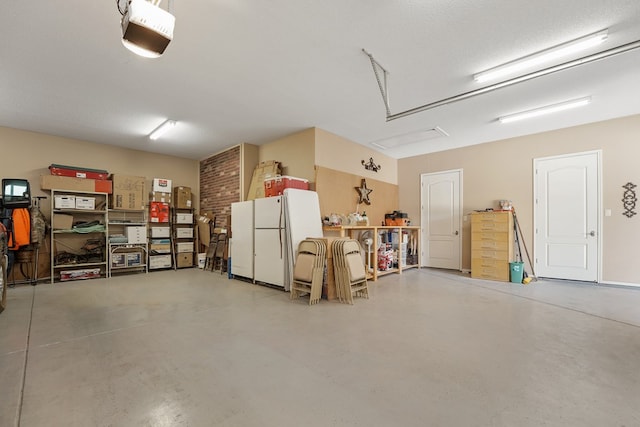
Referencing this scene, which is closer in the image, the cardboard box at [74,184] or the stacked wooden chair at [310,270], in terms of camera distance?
the stacked wooden chair at [310,270]

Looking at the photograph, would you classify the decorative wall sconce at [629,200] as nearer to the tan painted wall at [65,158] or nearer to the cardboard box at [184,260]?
the cardboard box at [184,260]

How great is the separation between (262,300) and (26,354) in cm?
246

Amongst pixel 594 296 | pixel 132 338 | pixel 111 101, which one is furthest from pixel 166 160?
pixel 594 296

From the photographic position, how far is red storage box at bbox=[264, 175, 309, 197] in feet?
16.8

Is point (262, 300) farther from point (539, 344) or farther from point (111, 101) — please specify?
point (111, 101)

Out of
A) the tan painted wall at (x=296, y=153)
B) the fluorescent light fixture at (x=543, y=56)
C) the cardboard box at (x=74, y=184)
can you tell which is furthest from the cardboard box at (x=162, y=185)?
the fluorescent light fixture at (x=543, y=56)

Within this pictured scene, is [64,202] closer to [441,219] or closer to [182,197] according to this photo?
[182,197]

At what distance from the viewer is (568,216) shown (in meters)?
5.64

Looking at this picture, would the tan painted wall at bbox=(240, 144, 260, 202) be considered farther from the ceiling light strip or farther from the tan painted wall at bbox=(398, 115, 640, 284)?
the tan painted wall at bbox=(398, 115, 640, 284)

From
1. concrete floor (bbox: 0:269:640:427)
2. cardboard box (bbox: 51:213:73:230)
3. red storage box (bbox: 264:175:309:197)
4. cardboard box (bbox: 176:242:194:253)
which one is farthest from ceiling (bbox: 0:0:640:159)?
concrete floor (bbox: 0:269:640:427)

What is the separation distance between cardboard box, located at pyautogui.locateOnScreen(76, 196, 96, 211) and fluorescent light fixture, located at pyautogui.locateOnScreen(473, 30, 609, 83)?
7.83 metres

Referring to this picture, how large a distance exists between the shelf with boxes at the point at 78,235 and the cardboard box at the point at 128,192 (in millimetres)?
210

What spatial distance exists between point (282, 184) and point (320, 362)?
345cm

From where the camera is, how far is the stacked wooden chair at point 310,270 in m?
4.07
